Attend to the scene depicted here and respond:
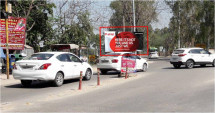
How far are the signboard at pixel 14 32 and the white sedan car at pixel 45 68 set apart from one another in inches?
260

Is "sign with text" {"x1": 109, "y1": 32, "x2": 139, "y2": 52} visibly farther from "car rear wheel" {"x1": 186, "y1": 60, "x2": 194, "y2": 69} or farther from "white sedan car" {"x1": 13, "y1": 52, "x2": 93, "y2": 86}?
"white sedan car" {"x1": 13, "y1": 52, "x2": 93, "y2": 86}

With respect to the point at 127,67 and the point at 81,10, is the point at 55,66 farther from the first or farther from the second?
the point at 81,10

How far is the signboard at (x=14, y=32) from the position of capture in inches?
726

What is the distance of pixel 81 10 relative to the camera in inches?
1107

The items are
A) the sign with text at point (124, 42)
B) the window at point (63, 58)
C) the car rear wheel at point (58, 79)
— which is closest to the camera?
the car rear wheel at point (58, 79)

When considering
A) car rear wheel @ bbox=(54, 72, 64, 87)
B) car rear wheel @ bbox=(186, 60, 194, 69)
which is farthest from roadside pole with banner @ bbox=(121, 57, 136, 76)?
car rear wheel @ bbox=(186, 60, 194, 69)

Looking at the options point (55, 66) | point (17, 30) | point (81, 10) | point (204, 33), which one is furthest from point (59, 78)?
point (204, 33)

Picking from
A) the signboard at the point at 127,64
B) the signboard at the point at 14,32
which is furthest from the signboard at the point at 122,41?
the signboard at the point at 14,32

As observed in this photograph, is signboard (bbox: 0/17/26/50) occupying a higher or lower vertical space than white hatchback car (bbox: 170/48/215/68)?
higher

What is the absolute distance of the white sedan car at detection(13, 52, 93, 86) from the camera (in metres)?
11.6

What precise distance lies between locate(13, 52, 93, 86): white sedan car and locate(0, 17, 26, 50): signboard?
661 centimetres

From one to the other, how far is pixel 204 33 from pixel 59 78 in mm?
36274

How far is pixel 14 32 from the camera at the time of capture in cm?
1878

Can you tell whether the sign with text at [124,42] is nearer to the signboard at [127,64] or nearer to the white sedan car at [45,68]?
the signboard at [127,64]
